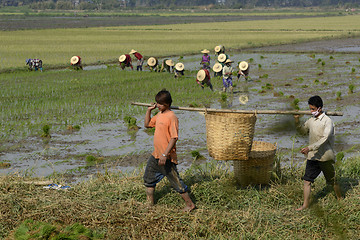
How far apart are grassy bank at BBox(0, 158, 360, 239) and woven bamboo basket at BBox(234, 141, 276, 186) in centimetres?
13

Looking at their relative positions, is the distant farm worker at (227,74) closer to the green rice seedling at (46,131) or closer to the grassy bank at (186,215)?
the green rice seedling at (46,131)

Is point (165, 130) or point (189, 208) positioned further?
point (189, 208)

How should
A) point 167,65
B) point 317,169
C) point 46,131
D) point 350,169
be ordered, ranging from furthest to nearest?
point 167,65
point 46,131
point 350,169
point 317,169

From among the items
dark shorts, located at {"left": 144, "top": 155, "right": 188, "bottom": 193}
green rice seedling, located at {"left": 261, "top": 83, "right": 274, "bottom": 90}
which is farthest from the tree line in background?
dark shorts, located at {"left": 144, "top": 155, "right": 188, "bottom": 193}

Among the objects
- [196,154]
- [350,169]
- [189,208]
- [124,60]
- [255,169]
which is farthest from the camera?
[124,60]

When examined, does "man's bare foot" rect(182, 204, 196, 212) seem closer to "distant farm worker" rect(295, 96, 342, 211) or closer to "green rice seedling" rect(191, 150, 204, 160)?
"distant farm worker" rect(295, 96, 342, 211)

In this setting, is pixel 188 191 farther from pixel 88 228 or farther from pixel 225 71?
pixel 225 71

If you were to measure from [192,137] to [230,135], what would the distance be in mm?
5547

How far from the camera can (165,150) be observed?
5.65 metres

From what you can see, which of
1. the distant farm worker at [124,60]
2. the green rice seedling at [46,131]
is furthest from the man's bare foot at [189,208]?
the distant farm worker at [124,60]

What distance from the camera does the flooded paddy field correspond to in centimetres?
930

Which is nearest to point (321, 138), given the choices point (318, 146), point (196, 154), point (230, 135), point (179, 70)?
point (318, 146)

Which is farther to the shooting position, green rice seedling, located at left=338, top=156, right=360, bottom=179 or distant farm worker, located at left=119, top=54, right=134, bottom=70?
distant farm worker, located at left=119, top=54, right=134, bottom=70

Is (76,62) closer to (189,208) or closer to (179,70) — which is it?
(179,70)
